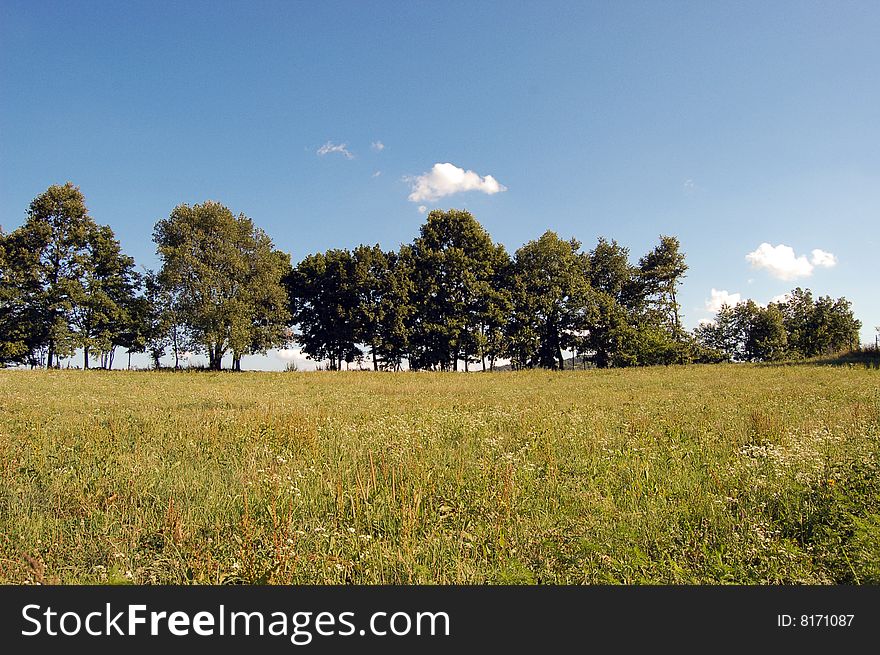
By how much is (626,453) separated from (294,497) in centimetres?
502

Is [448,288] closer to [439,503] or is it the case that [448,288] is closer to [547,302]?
[547,302]

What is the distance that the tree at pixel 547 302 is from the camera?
48.4m

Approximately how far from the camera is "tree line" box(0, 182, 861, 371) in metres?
38.2

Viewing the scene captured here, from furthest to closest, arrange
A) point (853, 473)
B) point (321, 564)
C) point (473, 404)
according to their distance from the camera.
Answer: point (473, 404) → point (853, 473) → point (321, 564)

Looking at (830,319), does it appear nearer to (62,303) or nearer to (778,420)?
(778,420)

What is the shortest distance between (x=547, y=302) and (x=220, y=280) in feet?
105

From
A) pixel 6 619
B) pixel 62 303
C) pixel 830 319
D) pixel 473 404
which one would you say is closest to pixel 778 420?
pixel 473 404

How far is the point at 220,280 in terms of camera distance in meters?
39.8

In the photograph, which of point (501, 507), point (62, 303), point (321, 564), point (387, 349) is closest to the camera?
point (321, 564)

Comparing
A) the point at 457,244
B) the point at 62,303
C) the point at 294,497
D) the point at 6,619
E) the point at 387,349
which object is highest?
the point at 457,244

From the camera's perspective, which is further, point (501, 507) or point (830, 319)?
point (830, 319)

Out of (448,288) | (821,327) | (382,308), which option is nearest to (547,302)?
(448,288)

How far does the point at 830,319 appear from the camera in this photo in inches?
3113

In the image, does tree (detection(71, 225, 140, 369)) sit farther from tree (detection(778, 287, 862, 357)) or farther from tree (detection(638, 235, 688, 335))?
tree (detection(778, 287, 862, 357))
